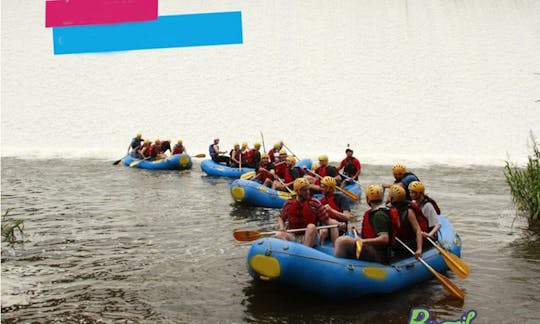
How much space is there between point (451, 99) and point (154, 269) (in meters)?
23.3

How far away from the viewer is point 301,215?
6.61m

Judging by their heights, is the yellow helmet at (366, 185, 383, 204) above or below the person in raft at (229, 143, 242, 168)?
above

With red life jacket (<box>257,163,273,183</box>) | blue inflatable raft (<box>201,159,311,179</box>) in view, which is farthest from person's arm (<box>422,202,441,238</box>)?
blue inflatable raft (<box>201,159,311,179</box>)

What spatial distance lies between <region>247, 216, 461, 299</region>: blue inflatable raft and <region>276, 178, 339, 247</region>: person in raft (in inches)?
27.4

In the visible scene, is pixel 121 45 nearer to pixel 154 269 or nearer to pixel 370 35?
pixel 370 35

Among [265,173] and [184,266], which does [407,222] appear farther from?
[265,173]

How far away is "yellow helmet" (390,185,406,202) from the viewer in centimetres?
614

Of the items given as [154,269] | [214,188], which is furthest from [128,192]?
[154,269]

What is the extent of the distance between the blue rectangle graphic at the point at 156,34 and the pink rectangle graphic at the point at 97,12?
0.53 m

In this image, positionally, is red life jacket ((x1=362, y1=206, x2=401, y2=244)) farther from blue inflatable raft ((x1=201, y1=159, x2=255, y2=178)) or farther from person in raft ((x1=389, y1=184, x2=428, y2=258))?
blue inflatable raft ((x1=201, y1=159, x2=255, y2=178))

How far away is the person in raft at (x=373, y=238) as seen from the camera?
5844mm

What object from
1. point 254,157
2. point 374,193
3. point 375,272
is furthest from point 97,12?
point 375,272

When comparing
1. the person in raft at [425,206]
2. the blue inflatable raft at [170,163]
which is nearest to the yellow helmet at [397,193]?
the person in raft at [425,206]

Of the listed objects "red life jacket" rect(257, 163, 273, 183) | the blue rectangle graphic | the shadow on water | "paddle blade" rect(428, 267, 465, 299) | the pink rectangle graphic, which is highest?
the pink rectangle graphic
